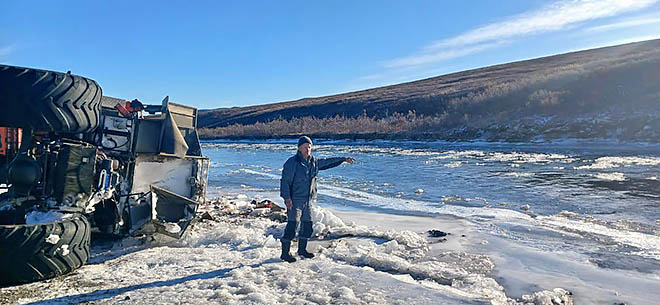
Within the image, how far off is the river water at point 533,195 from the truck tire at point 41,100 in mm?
5701

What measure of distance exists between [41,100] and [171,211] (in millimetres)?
2316

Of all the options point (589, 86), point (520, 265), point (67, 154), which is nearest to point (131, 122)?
point (67, 154)

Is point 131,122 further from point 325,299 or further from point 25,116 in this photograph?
point 325,299

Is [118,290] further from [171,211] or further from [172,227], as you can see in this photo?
[171,211]

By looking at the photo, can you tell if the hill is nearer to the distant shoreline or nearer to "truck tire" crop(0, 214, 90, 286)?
the distant shoreline

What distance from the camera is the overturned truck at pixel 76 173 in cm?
466

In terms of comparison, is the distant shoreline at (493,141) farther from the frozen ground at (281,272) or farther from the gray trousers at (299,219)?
the gray trousers at (299,219)

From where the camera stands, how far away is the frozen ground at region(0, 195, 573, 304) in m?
4.41

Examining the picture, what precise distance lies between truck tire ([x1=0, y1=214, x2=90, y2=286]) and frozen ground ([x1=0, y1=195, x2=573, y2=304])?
0.12 meters

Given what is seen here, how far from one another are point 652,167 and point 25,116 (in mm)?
16659

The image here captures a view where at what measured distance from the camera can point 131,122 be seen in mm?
6219

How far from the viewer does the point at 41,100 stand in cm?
476

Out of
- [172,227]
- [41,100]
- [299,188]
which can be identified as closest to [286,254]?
[299,188]

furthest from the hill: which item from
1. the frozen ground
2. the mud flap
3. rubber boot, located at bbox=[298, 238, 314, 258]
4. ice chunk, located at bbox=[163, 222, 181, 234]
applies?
ice chunk, located at bbox=[163, 222, 181, 234]
